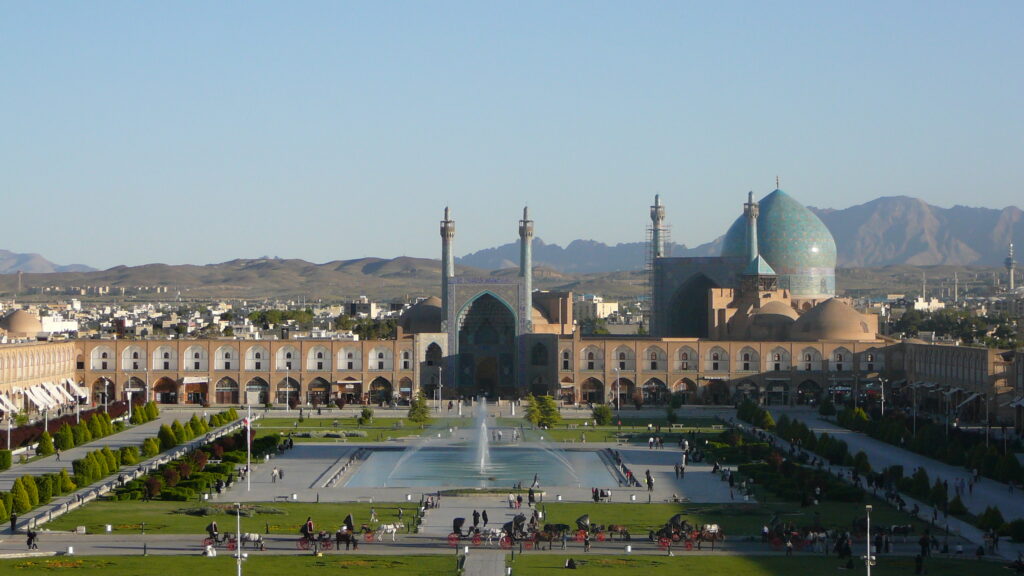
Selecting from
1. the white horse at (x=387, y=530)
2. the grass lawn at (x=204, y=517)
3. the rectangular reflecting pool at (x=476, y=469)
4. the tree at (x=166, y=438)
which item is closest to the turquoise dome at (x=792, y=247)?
the rectangular reflecting pool at (x=476, y=469)

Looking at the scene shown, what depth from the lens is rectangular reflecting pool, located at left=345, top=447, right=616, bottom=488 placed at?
184ft

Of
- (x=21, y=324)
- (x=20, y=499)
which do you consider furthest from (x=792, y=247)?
(x=20, y=499)

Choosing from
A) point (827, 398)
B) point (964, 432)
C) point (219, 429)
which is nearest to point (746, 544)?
point (964, 432)

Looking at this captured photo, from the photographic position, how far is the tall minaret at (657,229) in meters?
105

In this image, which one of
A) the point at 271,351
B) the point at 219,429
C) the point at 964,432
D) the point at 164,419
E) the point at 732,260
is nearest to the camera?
the point at 964,432

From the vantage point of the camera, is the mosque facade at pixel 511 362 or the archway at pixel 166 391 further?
the archway at pixel 166 391

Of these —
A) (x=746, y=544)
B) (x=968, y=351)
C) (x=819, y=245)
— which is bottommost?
(x=746, y=544)

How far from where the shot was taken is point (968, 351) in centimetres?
7919

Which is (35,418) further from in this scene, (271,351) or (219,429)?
(271,351)

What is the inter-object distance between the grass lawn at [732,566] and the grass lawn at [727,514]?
3.77 metres

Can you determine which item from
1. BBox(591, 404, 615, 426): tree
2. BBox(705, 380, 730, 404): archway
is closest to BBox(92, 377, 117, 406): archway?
BBox(591, 404, 615, 426): tree

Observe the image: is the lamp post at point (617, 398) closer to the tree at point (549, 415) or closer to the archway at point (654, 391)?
the archway at point (654, 391)

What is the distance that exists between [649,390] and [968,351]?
63.0 feet

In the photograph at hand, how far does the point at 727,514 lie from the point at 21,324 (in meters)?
62.1
